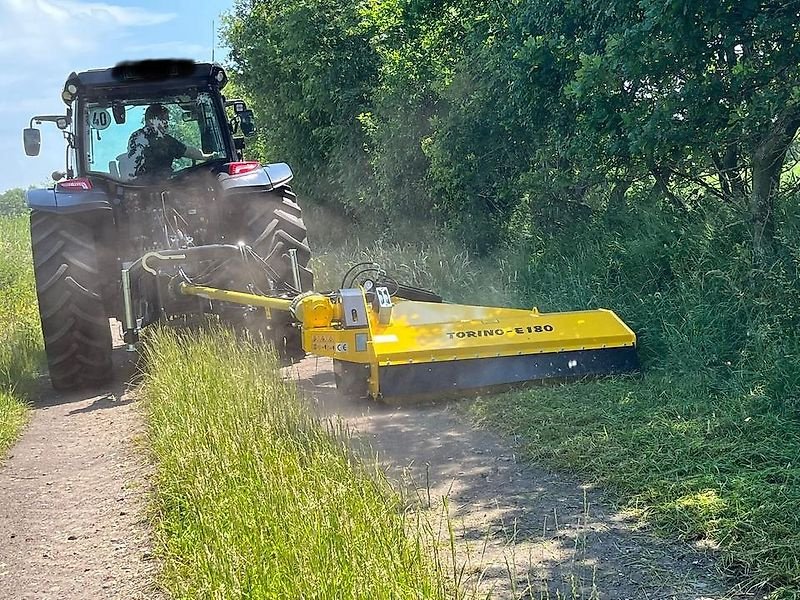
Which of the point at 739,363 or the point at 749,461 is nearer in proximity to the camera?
the point at 749,461

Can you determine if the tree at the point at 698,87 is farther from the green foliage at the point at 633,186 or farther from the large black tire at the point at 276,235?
the large black tire at the point at 276,235

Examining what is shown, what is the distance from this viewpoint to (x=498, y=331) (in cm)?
562

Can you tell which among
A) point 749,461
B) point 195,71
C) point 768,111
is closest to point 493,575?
point 749,461

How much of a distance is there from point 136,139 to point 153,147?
0.17 m

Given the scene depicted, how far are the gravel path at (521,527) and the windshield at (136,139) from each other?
3340mm

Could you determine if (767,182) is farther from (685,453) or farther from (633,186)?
(685,453)

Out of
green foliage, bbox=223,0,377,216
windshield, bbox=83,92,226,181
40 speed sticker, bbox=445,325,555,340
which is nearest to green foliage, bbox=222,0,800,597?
40 speed sticker, bbox=445,325,555,340

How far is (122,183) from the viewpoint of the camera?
7.25 meters

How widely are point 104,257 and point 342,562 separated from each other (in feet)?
15.7

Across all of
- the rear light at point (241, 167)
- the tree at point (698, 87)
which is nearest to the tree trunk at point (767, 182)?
the tree at point (698, 87)

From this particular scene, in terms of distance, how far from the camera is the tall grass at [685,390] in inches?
136

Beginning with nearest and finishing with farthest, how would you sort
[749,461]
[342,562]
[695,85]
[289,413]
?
[342,562], [749,461], [289,413], [695,85]

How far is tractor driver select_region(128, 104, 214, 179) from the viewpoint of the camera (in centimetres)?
741

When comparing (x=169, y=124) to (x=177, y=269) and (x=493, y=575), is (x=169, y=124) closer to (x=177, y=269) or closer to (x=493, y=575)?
(x=177, y=269)
